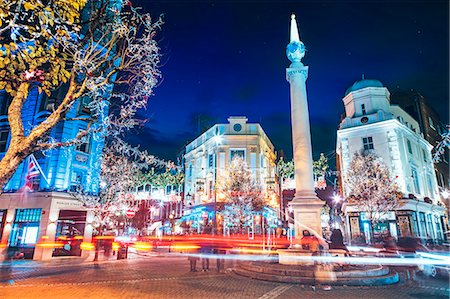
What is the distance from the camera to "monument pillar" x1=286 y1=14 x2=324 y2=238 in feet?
44.4

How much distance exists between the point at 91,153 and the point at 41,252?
8237 millimetres

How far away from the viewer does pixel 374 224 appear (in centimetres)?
2870

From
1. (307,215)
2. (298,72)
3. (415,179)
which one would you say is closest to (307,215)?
(307,215)

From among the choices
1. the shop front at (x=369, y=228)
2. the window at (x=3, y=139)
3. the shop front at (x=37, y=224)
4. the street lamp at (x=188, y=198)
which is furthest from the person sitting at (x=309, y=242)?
the street lamp at (x=188, y=198)

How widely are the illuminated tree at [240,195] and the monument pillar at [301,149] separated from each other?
62.1 feet

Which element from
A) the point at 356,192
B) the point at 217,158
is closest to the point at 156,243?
the point at 217,158

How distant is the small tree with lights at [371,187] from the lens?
90.1 feet

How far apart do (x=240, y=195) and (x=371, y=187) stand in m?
14.1

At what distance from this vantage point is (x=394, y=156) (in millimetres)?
30234

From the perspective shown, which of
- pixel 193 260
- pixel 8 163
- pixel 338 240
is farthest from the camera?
pixel 193 260

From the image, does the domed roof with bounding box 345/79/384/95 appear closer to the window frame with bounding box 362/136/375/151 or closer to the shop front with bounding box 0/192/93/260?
the window frame with bounding box 362/136/375/151

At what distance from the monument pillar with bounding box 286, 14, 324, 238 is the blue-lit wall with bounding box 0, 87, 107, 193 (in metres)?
13.9

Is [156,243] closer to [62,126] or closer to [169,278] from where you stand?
[62,126]

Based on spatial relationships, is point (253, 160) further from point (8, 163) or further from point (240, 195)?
point (8, 163)
